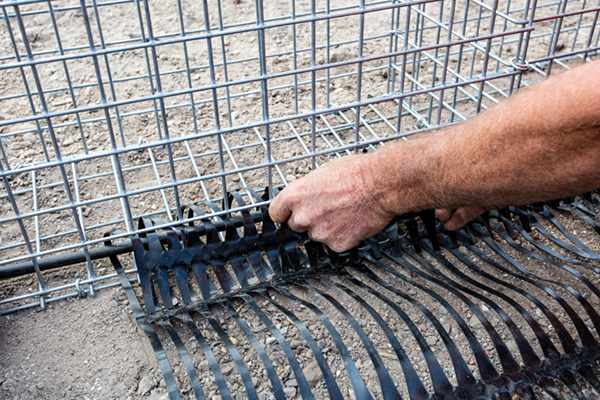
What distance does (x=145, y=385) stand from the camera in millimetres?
1298

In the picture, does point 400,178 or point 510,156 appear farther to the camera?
point 400,178

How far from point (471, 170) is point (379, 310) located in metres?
0.47

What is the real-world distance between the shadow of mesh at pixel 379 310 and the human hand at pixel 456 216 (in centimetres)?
4

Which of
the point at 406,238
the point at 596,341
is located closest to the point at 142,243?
the point at 406,238

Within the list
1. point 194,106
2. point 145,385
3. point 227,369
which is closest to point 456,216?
point 227,369

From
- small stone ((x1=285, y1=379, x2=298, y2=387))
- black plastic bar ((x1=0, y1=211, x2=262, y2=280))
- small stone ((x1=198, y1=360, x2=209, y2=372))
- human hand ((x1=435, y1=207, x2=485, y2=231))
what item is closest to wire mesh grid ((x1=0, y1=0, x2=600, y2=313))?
black plastic bar ((x1=0, y1=211, x2=262, y2=280))

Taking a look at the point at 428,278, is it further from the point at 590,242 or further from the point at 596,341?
the point at 590,242

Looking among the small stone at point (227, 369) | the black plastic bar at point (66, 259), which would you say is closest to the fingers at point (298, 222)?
the black plastic bar at point (66, 259)

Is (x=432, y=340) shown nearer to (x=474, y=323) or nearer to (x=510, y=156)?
(x=474, y=323)

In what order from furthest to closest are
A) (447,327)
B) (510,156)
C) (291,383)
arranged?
(447,327), (291,383), (510,156)

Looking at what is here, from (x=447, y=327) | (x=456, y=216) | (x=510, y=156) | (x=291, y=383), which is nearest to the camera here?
(x=510, y=156)

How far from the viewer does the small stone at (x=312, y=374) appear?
1304 mm

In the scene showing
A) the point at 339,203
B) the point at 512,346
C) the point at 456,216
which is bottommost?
the point at 512,346

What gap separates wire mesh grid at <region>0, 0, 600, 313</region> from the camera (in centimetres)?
136
